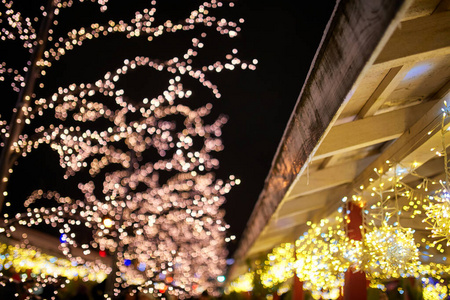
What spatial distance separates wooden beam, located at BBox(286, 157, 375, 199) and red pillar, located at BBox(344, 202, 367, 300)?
476 mm

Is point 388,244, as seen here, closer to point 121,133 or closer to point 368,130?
point 368,130

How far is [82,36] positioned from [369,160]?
13.5 ft

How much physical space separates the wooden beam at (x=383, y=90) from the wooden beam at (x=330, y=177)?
1595mm

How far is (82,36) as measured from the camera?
427 centimetres

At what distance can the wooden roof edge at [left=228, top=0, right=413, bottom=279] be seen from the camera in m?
1.60

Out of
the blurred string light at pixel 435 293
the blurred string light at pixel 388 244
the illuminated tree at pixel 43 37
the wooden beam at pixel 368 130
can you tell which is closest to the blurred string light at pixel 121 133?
the illuminated tree at pixel 43 37

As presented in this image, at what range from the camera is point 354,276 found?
536 centimetres

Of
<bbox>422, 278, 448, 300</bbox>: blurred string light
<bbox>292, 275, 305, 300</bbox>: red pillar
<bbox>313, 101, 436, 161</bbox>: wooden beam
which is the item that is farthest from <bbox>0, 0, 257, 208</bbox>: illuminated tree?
<bbox>292, 275, 305, 300</bbox>: red pillar

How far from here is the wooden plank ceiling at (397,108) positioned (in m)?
2.05

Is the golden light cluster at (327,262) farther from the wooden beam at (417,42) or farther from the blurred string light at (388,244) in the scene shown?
the wooden beam at (417,42)

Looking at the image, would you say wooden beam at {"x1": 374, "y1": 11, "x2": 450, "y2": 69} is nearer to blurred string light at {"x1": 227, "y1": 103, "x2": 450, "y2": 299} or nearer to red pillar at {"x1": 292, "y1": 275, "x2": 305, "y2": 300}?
blurred string light at {"x1": 227, "y1": 103, "x2": 450, "y2": 299}

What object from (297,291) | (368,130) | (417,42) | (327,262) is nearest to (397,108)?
(368,130)

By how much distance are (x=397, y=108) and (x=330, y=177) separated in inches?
68.0

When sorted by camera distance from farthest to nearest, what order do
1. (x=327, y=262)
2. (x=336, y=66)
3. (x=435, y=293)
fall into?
(x=435, y=293), (x=327, y=262), (x=336, y=66)
